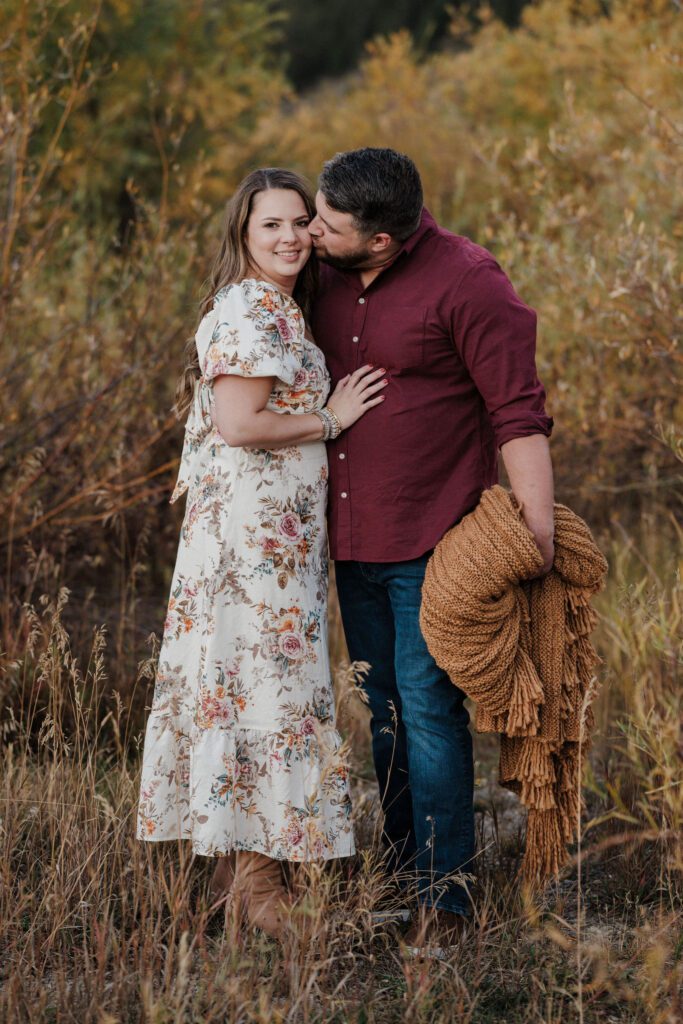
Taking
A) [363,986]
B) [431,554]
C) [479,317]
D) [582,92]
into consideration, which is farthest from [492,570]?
[582,92]

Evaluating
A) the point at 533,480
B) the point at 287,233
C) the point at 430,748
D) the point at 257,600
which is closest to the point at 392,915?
the point at 430,748

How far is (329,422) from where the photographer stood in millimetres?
2635

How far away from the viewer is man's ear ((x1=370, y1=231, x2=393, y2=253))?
253cm

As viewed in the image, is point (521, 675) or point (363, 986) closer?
point (363, 986)

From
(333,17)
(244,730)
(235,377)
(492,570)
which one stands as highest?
(333,17)

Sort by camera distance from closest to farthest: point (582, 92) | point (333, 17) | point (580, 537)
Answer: point (580, 537) → point (582, 92) → point (333, 17)

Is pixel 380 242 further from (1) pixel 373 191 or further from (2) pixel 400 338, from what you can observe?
(2) pixel 400 338

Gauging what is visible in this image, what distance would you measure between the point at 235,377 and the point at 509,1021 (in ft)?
5.00

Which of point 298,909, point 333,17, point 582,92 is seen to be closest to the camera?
point 298,909

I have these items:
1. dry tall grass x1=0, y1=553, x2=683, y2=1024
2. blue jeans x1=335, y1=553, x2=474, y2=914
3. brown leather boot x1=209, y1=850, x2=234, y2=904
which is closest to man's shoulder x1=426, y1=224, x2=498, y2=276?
blue jeans x1=335, y1=553, x2=474, y2=914

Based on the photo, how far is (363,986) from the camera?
2342 mm

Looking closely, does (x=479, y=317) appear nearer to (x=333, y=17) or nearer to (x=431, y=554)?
(x=431, y=554)

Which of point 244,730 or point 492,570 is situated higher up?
point 492,570

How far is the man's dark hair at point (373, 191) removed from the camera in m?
2.50
